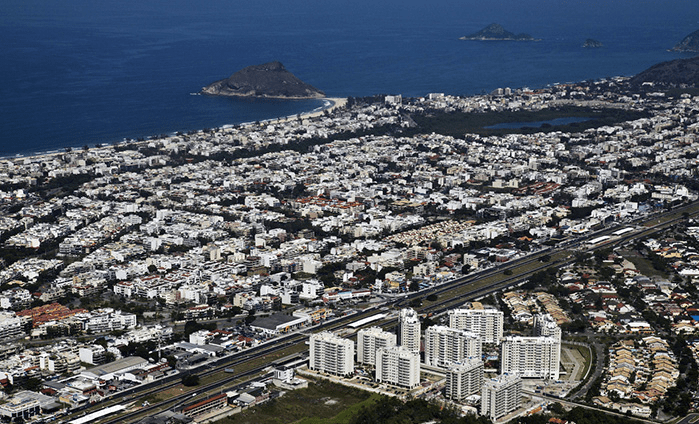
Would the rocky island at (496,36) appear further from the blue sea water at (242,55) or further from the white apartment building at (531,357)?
the white apartment building at (531,357)

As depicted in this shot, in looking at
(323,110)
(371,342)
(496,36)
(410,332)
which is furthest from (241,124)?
(496,36)

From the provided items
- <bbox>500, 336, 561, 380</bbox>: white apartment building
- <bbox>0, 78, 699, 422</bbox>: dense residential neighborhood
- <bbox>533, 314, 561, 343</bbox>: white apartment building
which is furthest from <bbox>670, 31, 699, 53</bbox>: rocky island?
<bbox>500, 336, 561, 380</bbox>: white apartment building

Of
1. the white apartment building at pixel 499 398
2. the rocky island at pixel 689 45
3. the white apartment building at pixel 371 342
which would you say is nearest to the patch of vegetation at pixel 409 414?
the white apartment building at pixel 499 398

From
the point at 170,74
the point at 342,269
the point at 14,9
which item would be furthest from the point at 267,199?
the point at 14,9

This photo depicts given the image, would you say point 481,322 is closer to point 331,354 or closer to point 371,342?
point 371,342

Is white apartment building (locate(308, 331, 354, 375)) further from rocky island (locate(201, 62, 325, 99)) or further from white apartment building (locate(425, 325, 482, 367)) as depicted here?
rocky island (locate(201, 62, 325, 99))
